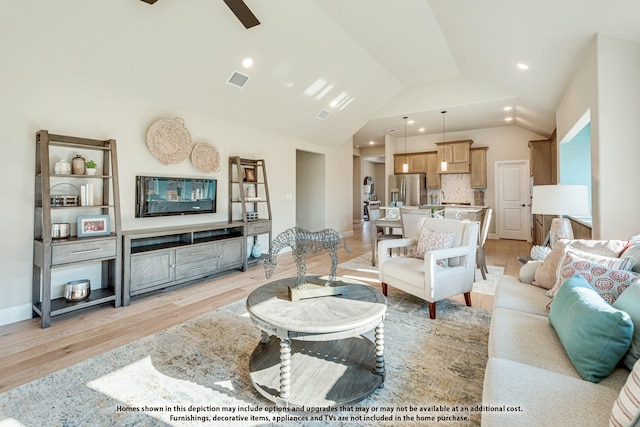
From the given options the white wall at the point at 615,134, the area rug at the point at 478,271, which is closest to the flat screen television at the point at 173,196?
the area rug at the point at 478,271

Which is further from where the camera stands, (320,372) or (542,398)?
(320,372)

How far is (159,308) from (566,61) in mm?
5261

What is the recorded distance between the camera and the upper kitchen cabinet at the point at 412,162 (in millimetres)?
8430

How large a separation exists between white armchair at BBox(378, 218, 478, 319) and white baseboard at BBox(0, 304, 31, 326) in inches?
142

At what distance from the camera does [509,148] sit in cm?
745

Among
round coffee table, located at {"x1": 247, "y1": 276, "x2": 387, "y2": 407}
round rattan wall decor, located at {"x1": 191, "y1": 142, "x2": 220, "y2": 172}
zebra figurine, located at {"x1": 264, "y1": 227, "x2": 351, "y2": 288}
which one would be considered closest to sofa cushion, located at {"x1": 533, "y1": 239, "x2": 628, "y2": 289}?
round coffee table, located at {"x1": 247, "y1": 276, "x2": 387, "y2": 407}

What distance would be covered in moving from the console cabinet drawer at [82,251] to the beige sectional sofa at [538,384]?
136 inches

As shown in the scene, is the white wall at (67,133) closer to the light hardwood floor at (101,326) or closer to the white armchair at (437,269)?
the light hardwood floor at (101,326)

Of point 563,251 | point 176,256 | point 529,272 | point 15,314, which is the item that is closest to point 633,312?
point 563,251

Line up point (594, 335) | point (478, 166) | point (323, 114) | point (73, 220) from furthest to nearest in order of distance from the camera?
point (478, 166), point (323, 114), point (73, 220), point (594, 335)

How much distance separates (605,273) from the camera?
166 centimetres

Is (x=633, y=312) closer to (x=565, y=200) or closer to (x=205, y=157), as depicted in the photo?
(x=565, y=200)

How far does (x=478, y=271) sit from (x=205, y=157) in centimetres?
455

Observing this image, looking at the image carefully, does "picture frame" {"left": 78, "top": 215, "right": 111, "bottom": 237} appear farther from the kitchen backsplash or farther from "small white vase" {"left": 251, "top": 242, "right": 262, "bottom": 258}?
the kitchen backsplash
